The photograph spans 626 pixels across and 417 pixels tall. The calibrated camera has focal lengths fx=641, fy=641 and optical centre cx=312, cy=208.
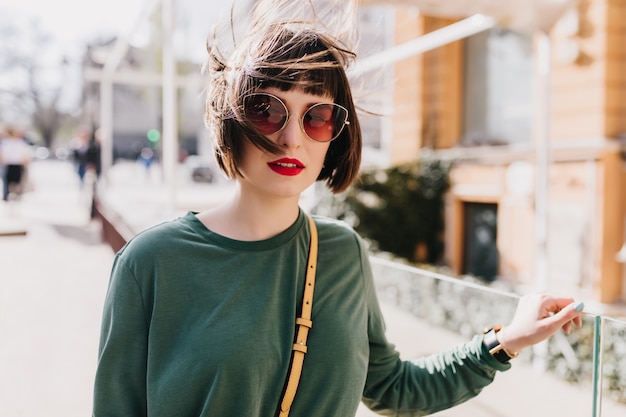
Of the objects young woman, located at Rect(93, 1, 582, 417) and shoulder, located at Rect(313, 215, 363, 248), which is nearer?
young woman, located at Rect(93, 1, 582, 417)

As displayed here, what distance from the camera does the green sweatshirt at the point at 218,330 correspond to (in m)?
1.22

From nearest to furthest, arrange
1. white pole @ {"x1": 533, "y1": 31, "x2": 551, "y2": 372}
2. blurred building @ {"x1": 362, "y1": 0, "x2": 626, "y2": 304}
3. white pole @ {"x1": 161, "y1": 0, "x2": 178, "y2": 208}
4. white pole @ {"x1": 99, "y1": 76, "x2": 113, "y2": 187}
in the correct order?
white pole @ {"x1": 533, "y1": 31, "x2": 551, "y2": 372} → white pole @ {"x1": 161, "y1": 0, "x2": 178, "y2": 208} → blurred building @ {"x1": 362, "y1": 0, "x2": 626, "y2": 304} → white pole @ {"x1": 99, "y1": 76, "x2": 113, "y2": 187}

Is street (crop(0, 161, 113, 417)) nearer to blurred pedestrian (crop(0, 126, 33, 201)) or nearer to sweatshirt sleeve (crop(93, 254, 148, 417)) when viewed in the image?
sweatshirt sleeve (crop(93, 254, 148, 417))

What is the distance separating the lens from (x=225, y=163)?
143 centimetres

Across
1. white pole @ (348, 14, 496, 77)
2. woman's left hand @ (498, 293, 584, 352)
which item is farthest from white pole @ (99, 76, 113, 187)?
woman's left hand @ (498, 293, 584, 352)

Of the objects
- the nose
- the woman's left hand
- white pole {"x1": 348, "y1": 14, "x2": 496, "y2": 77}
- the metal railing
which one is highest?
white pole {"x1": 348, "y1": 14, "x2": 496, "y2": 77}

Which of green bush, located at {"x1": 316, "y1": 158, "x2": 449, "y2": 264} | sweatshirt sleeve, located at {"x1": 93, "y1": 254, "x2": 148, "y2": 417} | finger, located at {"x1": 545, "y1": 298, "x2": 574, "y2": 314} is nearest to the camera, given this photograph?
sweatshirt sleeve, located at {"x1": 93, "y1": 254, "x2": 148, "y2": 417}

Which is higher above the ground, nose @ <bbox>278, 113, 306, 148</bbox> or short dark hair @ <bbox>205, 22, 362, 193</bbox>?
short dark hair @ <bbox>205, 22, 362, 193</bbox>

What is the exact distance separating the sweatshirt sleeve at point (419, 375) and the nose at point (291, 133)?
1.16ft

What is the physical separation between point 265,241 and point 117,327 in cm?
34

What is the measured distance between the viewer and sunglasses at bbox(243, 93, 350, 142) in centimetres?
133

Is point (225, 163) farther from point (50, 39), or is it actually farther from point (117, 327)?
point (50, 39)

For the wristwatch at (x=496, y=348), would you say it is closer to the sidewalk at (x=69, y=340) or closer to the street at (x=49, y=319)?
the sidewalk at (x=69, y=340)

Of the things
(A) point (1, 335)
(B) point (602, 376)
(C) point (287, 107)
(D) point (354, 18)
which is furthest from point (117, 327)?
(A) point (1, 335)
